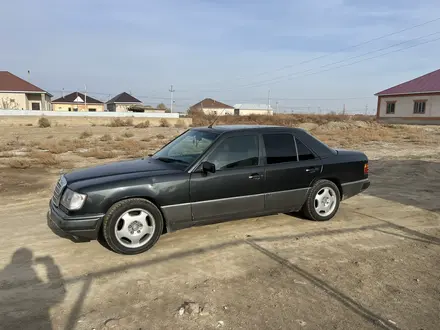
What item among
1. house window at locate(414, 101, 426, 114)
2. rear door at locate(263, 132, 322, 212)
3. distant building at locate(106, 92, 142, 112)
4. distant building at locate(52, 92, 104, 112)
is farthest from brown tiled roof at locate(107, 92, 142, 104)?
rear door at locate(263, 132, 322, 212)

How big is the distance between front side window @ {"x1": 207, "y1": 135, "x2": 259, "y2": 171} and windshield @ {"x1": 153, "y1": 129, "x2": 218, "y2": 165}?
0.19 meters

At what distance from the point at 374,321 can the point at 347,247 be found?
164 centimetres

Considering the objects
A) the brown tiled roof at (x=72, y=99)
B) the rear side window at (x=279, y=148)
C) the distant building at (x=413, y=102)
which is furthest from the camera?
the brown tiled roof at (x=72, y=99)

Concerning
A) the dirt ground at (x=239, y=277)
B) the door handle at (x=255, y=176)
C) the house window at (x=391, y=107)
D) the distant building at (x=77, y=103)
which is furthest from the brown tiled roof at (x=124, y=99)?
the door handle at (x=255, y=176)

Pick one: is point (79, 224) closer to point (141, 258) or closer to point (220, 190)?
point (141, 258)

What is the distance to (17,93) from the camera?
50531mm

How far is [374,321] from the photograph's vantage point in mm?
2963

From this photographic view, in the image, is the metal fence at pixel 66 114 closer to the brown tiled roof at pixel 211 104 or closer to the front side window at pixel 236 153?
the front side window at pixel 236 153

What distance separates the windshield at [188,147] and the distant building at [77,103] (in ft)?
237

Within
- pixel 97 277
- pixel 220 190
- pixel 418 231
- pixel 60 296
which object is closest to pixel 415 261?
pixel 418 231

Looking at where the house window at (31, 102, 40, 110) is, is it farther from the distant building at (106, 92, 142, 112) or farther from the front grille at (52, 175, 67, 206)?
the front grille at (52, 175, 67, 206)

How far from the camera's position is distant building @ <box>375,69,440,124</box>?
133 feet

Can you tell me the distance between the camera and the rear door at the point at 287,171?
16.8ft

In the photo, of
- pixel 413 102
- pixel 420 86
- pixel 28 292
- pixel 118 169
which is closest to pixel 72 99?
pixel 413 102
